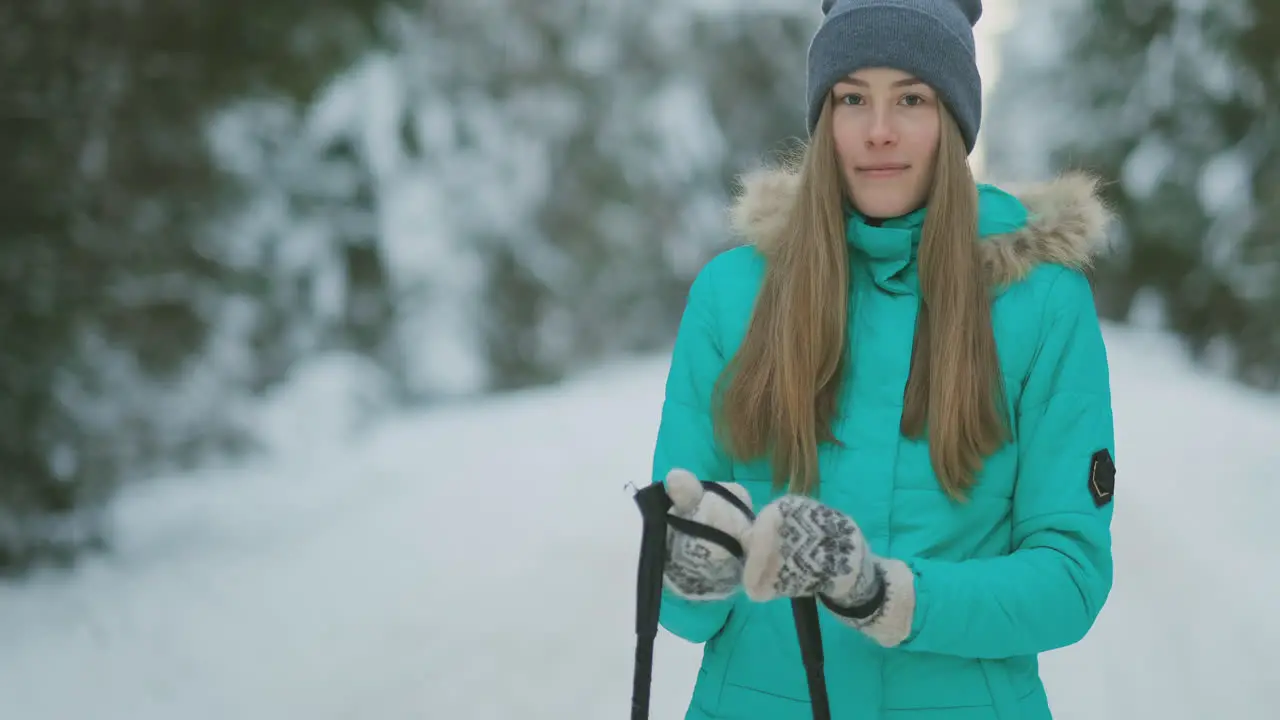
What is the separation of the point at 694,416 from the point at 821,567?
1.26 feet

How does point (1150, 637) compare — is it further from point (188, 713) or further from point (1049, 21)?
point (1049, 21)

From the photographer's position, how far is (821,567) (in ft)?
4.99

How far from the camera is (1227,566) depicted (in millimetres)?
6262

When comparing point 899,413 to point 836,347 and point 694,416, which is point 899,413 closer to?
point 836,347

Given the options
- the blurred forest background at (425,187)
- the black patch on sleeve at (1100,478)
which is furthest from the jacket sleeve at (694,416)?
the blurred forest background at (425,187)

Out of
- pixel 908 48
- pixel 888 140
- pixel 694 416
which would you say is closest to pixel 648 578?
pixel 694 416

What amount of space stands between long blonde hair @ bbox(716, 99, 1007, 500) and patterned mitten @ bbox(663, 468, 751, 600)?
0.59 feet

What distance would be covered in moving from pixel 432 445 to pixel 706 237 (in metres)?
4.70

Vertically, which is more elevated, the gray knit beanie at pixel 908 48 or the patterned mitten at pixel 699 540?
the gray knit beanie at pixel 908 48

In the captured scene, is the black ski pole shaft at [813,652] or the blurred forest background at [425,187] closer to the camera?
the black ski pole shaft at [813,652]

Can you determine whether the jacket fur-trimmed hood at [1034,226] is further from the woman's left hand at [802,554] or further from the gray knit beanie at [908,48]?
the woman's left hand at [802,554]

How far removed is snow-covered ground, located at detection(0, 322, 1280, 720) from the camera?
15.8ft

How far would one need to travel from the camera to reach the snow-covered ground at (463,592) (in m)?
4.80

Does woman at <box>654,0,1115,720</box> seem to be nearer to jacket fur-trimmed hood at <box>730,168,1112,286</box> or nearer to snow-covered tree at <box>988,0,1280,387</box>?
jacket fur-trimmed hood at <box>730,168,1112,286</box>
